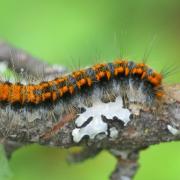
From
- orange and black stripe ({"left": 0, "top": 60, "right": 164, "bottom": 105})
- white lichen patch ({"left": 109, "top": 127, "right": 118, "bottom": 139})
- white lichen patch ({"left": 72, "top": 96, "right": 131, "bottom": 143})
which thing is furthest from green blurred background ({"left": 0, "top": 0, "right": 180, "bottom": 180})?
white lichen patch ({"left": 109, "top": 127, "right": 118, "bottom": 139})

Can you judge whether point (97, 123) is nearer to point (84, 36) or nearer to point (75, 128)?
point (75, 128)

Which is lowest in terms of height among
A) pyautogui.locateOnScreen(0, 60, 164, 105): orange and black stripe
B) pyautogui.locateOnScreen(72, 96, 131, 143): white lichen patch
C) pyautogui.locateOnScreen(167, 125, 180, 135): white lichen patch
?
pyautogui.locateOnScreen(167, 125, 180, 135): white lichen patch

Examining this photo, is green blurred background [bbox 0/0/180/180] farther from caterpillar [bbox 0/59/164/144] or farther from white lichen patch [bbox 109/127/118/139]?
white lichen patch [bbox 109/127/118/139]

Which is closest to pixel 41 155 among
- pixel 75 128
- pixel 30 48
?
pixel 30 48

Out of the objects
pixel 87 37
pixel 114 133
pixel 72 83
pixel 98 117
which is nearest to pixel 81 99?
pixel 72 83

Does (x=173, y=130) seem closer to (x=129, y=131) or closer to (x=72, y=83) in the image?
(x=129, y=131)

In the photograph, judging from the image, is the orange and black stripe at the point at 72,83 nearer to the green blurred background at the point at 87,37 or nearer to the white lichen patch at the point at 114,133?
the white lichen patch at the point at 114,133
